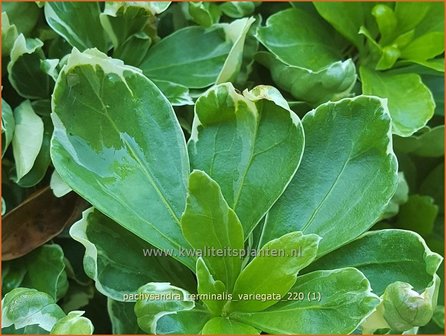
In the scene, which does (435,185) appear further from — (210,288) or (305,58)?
(210,288)

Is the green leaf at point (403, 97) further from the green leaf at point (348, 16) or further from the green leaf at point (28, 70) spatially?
the green leaf at point (28, 70)

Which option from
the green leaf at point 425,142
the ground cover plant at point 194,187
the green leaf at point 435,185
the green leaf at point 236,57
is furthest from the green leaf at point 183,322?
the green leaf at point 435,185

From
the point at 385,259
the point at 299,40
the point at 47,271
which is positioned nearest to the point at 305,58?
the point at 299,40

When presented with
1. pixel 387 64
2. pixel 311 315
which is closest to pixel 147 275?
pixel 311 315

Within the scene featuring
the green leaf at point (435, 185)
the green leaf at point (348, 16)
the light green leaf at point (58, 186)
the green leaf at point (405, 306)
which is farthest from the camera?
the green leaf at point (435, 185)

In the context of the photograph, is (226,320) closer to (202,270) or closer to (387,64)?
(202,270)

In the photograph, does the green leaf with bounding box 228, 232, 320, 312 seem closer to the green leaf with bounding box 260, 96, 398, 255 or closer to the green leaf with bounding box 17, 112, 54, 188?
the green leaf with bounding box 260, 96, 398, 255

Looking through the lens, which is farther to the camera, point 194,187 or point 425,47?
point 425,47
